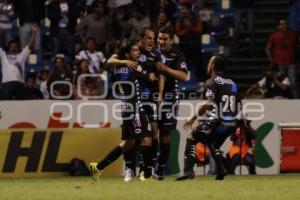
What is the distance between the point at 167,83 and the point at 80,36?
7.30 m

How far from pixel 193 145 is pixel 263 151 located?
430cm

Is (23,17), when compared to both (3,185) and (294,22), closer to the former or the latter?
(294,22)

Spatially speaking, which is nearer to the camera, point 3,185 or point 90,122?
point 3,185

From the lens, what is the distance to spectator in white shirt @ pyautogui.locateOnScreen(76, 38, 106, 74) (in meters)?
23.5

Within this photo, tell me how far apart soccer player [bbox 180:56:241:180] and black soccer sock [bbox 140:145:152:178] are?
63 centimetres

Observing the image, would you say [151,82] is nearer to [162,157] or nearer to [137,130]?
[137,130]

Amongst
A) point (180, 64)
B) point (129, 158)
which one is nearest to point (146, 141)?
point (129, 158)

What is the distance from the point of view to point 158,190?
1483 cm

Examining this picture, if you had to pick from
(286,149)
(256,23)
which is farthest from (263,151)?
(256,23)

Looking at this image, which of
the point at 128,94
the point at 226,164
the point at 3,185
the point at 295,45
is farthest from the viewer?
the point at 295,45

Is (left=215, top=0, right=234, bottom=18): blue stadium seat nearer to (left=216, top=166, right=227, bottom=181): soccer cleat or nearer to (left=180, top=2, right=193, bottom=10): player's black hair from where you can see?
(left=180, top=2, right=193, bottom=10): player's black hair

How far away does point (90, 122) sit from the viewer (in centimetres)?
2156

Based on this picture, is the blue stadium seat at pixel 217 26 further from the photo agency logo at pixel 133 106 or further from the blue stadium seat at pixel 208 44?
the photo agency logo at pixel 133 106

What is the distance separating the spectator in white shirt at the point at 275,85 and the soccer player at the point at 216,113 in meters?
5.54
